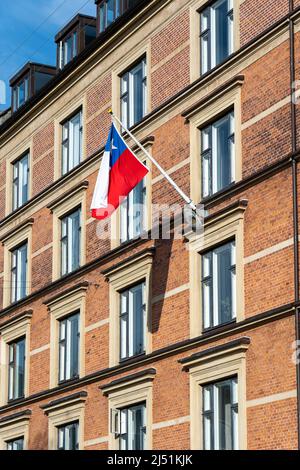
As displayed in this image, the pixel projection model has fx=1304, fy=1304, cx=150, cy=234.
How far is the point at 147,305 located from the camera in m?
31.5

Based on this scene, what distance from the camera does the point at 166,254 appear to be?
30953 millimetres

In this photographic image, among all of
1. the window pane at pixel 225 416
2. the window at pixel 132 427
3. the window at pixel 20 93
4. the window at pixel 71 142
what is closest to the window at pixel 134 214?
the window at pixel 71 142

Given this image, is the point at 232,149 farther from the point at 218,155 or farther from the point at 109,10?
the point at 109,10

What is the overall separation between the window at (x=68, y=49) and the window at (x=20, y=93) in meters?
2.98

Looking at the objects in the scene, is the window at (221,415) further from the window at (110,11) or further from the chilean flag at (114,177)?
the window at (110,11)

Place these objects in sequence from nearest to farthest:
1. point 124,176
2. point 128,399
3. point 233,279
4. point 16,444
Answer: point 233,279 → point 124,176 → point 128,399 → point 16,444

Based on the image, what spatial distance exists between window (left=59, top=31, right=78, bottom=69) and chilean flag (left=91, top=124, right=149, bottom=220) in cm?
989

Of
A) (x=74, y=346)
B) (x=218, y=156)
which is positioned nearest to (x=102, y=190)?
(x=218, y=156)

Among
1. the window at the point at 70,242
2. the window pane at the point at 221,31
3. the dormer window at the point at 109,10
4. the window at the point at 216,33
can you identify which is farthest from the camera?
the window at the point at 70,242

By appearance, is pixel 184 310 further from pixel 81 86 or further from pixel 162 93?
pixel 81 86

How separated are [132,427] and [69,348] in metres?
5.02

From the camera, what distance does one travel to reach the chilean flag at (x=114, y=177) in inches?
1161

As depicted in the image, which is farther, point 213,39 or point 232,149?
point 213,39
